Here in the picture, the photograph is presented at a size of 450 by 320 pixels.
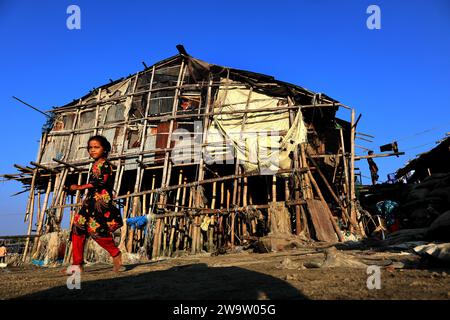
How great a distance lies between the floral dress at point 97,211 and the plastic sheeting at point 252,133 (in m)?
7.08

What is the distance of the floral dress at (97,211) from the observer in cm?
438

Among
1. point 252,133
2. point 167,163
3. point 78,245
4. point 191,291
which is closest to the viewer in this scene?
point 191,291

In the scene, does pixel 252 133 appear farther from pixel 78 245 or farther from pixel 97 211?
pixel 78 245

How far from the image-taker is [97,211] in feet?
14.6

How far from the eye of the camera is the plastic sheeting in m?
11.1

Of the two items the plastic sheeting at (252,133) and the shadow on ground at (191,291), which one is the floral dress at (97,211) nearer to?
the shadow on ground at (191,291)

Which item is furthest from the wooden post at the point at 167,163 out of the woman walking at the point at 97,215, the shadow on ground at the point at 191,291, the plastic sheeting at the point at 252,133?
the shadow on ground at the point at 191,291

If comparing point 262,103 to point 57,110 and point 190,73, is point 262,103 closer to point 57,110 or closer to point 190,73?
point 190,73

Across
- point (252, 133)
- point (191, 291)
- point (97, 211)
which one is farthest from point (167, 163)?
point (191, 291)

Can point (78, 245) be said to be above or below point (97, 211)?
below

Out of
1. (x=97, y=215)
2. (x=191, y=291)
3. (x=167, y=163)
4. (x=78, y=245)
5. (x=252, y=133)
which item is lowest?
(x=191, y=291)

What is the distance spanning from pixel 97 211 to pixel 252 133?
8.27 m

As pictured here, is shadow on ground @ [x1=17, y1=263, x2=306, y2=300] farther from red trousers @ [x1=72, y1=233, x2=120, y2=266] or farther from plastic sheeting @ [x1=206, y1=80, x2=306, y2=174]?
plastic sheeting @ [x1=206, y1=80, x2=306, y2=174]
